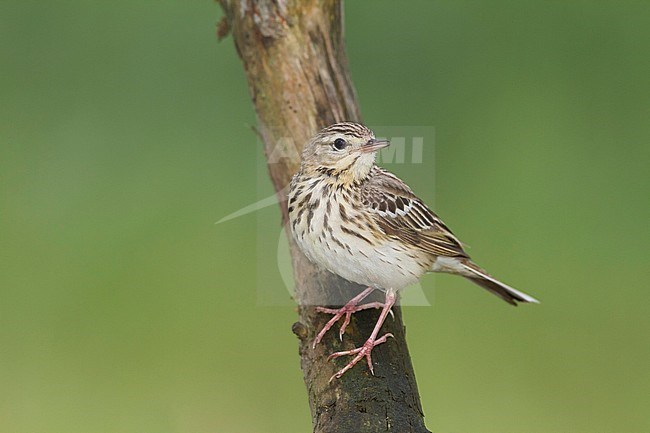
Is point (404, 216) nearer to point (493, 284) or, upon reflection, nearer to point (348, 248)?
point (348, 248)

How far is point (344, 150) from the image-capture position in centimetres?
352

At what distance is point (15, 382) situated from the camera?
204 inches

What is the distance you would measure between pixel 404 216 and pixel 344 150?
33cm

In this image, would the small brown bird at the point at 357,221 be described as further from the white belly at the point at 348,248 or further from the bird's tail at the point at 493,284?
the bird's tail at the point at 493,284

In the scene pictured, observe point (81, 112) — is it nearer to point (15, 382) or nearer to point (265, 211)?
point (15, 382)

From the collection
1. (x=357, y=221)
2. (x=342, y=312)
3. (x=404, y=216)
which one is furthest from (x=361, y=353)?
(x=404, y=216)

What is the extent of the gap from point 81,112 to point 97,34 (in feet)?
2.22

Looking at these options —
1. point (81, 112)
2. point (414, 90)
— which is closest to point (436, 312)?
point (414, 90)

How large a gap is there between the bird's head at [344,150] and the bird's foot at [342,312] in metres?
0.45

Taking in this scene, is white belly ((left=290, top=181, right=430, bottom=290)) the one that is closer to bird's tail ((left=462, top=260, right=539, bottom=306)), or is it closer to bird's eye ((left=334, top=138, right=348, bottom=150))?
bird's eye ((left=334, top=138, right=348, bottom=150))

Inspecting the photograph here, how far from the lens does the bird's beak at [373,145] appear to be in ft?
11.4

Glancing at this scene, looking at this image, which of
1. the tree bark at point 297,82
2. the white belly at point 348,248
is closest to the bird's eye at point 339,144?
the white belly at point 348,248

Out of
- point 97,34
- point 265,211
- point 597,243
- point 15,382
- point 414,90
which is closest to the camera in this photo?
point 265,211

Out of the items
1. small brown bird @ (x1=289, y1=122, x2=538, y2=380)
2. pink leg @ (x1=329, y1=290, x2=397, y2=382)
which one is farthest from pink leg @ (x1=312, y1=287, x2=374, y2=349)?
pink leg @ (x1=329, y1=290, x2=397, y2=382)
